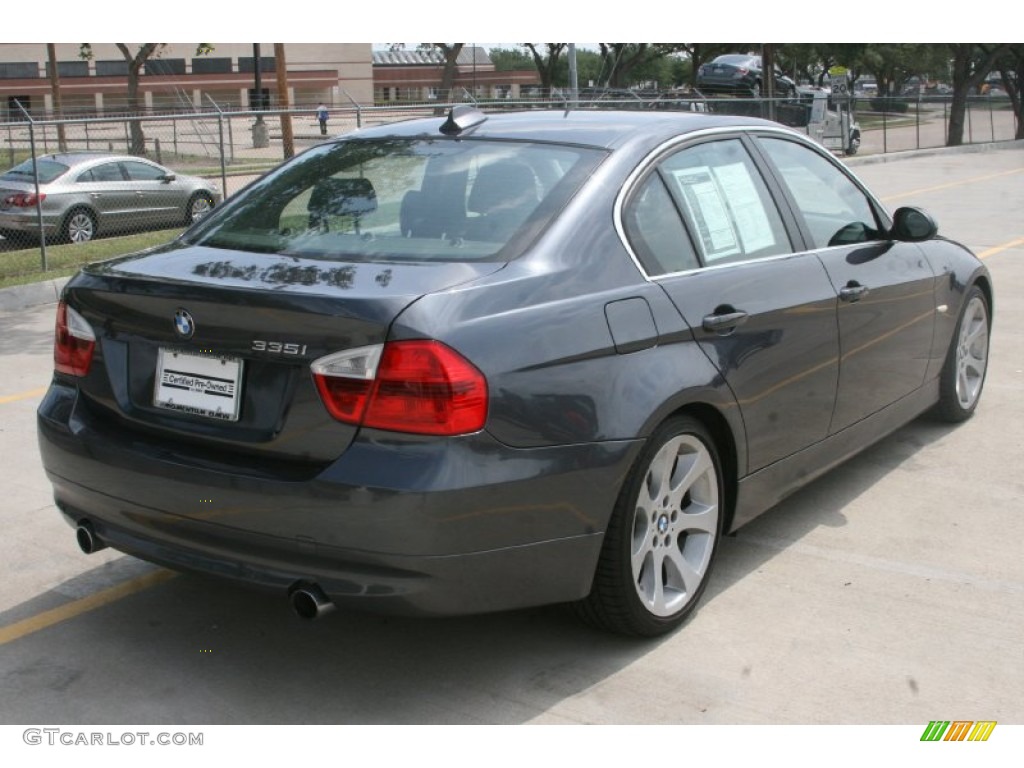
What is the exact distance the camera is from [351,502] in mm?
3385

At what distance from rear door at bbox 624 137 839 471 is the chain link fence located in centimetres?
87

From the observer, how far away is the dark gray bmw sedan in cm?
342

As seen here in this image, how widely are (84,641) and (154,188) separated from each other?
16194 mm

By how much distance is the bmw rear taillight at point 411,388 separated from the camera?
337 cm

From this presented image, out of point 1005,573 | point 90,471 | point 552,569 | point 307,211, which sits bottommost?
point 1005,573

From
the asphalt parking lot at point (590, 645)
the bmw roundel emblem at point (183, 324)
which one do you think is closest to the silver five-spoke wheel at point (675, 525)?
the asphalt parking lot at point (590, 645)

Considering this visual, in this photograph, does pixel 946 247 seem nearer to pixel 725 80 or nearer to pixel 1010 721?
pixel 1010 721

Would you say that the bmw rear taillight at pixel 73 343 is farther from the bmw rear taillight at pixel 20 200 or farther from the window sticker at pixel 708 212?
the bmw rear taillight at pixel 20 200

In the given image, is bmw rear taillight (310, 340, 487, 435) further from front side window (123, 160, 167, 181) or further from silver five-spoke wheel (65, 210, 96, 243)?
front side window (123, 160, 167, 181)

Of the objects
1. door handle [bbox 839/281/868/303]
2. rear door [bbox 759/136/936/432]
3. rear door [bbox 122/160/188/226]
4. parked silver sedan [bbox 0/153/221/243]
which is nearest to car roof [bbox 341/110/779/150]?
rear door [bbox 759/136/936/432]

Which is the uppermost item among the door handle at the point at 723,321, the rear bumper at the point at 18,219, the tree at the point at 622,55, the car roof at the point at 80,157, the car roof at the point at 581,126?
the tree at the point at 622,55

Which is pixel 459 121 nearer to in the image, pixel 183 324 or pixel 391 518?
pixel 183 324

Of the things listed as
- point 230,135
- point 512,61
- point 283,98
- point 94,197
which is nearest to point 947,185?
point 283,98
